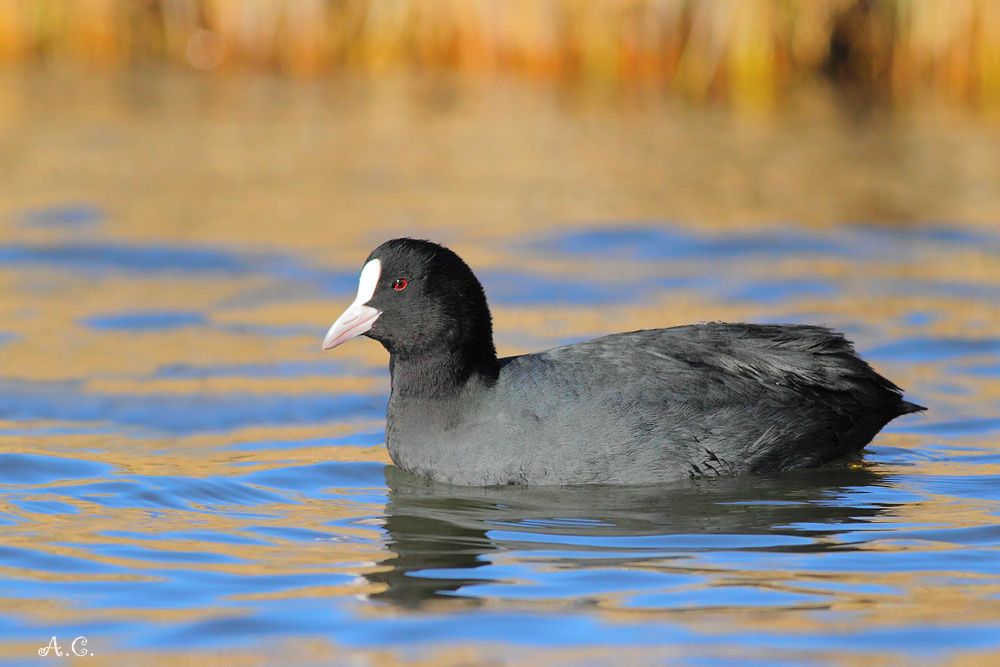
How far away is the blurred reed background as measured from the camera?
40.9ft

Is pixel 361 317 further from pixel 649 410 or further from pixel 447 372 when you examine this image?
pixel 649 410

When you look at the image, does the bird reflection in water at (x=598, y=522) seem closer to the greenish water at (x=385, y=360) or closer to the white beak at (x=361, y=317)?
the greenish water at (x=385, y=360)

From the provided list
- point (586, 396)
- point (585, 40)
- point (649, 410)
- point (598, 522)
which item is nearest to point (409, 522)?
point (598, 522)

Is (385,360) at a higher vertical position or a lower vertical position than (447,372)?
higher

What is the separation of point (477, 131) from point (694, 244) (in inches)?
155

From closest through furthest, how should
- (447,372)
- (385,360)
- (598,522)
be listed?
(598,522)
(447,372)
(385,360)

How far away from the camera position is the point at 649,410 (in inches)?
188

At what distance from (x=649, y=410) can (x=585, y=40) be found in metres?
8.79

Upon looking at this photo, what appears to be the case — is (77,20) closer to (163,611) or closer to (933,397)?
(933,397)

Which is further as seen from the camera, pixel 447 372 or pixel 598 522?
pixel 447 372

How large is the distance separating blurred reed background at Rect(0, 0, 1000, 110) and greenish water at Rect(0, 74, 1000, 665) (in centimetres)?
43

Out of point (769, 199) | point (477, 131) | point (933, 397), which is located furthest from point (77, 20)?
point (933, 397)

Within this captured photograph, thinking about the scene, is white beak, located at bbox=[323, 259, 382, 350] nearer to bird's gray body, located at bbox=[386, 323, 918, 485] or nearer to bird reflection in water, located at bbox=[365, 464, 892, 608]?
bird's gray body, located at bbox=[386, 323, 918, 485]

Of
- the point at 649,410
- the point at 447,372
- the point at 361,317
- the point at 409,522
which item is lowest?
the point at 409,522
